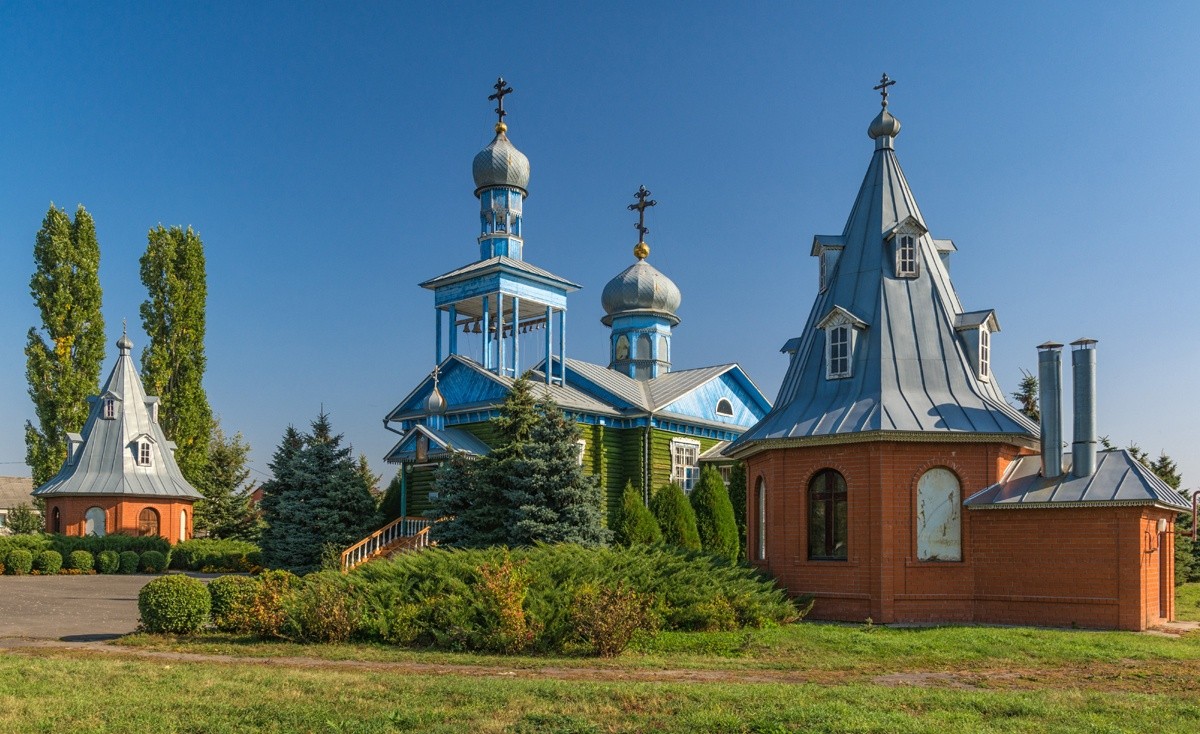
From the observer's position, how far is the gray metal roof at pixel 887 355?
18.1 meters

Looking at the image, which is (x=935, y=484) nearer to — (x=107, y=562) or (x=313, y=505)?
(x=313, y=505)

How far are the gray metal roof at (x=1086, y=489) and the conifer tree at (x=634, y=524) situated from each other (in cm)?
761

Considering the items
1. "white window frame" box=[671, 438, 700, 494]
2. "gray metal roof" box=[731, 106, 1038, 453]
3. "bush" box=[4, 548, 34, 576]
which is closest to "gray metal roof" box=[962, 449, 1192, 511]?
"gray metal roof" box=[731, 106, 1038, 453]

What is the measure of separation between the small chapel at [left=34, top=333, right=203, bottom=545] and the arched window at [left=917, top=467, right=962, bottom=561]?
27.0 metres

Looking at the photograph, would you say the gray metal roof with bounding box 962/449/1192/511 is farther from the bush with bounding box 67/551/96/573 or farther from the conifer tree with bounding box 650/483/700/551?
the bush with bounding box 67/551/96/573

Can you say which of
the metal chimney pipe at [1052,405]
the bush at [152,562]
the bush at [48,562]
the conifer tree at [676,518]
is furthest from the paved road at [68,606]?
the metal chimney pipe at [1052,405]

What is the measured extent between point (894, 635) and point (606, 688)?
22.7 ft

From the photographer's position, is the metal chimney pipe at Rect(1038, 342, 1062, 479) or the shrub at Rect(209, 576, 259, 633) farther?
the metal chimney pipe at Rect(1038, 342, 1062, 479)

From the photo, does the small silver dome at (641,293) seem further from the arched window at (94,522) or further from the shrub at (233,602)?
the shrub at (233,602)

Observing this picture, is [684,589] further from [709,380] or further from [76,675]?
[709,380]

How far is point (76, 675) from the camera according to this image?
11445mm

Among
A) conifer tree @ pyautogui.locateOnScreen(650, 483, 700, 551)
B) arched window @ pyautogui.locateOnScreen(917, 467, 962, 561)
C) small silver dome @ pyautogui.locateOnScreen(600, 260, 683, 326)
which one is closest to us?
arched window @ pyautogui.locateOnScreen(917, 467, 962, 561)

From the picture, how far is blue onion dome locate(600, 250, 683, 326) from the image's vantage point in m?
34.6

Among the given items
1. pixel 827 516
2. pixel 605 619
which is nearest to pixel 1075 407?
pixel 827 516
